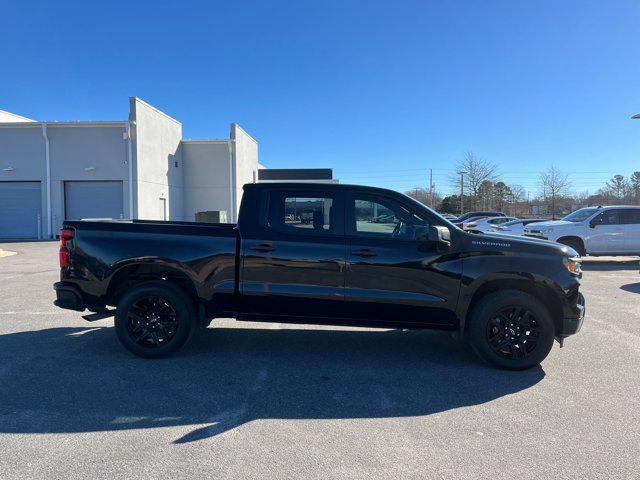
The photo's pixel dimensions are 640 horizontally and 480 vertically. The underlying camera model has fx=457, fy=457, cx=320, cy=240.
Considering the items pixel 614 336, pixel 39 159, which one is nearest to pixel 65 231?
pixel 614 336

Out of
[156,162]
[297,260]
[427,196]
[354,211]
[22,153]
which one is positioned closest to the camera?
[297,260]

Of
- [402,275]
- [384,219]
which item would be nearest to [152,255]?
[384,219]

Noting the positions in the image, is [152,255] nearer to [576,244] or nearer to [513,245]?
[513,245]

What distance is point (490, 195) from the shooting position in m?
52.6

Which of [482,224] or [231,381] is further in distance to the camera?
[482,224]

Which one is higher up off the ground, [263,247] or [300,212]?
[300,212]

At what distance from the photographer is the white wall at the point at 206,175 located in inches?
1229

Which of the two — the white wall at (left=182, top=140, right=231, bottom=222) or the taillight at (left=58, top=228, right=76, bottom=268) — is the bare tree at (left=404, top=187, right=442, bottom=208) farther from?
the taillight at (left=58, top=228, right=76, bottom=268)

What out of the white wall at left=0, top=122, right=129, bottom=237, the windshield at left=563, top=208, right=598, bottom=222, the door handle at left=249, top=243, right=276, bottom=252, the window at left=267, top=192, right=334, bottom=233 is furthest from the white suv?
the white wall at left=0, top=122, right=129, bottom=237

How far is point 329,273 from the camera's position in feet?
16.3

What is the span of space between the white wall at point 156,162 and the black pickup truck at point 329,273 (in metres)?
20.8

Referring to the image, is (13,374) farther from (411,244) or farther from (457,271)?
(457,271)

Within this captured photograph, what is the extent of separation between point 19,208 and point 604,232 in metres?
27.1

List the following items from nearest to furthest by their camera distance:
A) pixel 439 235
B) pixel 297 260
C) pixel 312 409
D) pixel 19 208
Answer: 1. pixel 312 409
2. pixel 439 235
3. pixel 297 260
4. pixel 19 208
